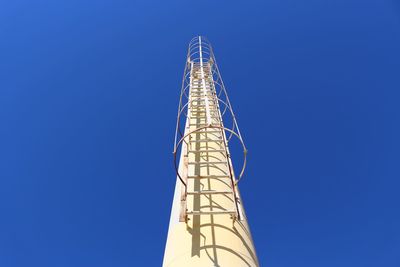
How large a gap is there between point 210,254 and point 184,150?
291 cm

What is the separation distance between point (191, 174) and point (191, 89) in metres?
4.42

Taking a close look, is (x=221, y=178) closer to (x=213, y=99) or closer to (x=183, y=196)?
(x=183, y=196)

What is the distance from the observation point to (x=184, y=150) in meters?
6.01

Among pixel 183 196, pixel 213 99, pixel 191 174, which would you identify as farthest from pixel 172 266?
pixel 213 99

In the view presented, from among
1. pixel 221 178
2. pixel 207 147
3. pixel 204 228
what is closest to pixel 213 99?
pixel 207 147

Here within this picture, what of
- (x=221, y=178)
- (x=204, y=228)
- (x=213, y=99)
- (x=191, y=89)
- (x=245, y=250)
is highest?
(x=191, y=89)

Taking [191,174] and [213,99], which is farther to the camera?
[213,99]

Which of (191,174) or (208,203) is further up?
(191,174)

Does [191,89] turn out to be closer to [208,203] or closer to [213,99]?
[213,99]

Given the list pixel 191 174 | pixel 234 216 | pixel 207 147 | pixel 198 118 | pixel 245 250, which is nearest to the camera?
pixel 245 250

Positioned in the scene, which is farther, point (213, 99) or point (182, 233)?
point (213, 99)

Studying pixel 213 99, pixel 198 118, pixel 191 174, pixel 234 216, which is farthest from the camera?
pixel 198 118

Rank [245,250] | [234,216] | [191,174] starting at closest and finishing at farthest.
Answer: [245,250]
[234,216]
[191,174]

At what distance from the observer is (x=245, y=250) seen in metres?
3.76
